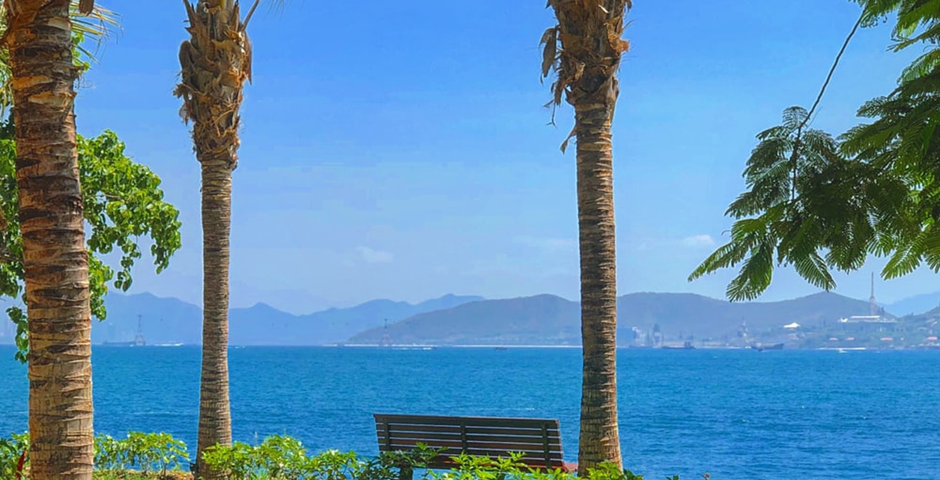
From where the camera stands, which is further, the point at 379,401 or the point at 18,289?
the point at 379,401

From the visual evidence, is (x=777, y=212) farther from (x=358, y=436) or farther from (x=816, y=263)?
(x=358, y=436)

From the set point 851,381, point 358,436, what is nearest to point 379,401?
point 358,436

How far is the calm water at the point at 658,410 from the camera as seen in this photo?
39.2 m

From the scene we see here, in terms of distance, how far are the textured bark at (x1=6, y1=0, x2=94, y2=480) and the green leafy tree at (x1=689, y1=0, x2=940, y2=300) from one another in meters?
3.34

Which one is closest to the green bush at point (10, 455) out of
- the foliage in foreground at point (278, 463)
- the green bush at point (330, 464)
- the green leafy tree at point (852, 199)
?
the foliage in foreground at point (278, 463)

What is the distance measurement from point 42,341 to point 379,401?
72271mm

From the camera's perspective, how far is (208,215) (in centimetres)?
1214

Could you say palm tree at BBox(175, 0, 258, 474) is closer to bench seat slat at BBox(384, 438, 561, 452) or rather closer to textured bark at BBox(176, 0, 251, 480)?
textured bark at BBox(176, 0, 251, 480)

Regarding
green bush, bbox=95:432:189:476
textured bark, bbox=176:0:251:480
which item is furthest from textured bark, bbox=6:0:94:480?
green bush, bbox=95:432:189:476

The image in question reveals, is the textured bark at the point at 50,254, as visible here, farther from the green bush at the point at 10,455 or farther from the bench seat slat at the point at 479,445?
the bench seat slat at the point at 479,445

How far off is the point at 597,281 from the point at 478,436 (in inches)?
118

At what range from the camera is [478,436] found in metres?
11.6

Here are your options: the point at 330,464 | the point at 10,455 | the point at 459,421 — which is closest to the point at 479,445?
the point at 459,421

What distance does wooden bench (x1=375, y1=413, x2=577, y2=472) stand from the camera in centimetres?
1112
